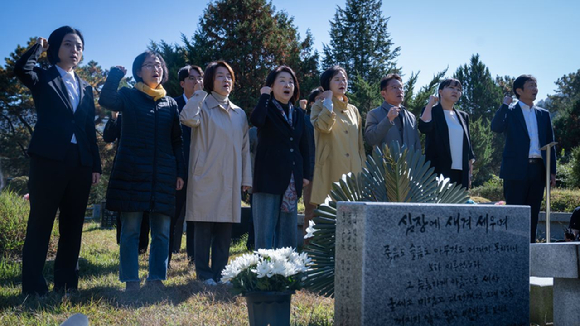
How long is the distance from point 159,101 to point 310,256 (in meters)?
2.05

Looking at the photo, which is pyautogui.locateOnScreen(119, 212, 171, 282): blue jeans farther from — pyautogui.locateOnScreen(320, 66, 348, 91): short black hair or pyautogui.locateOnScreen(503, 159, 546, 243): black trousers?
pyautogui.locateOnScreen(503, 159, 546, 243): black trousers

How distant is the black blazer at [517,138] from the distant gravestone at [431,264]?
2.89 metres

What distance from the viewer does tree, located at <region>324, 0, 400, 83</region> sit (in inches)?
1088

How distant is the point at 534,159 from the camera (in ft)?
19.2

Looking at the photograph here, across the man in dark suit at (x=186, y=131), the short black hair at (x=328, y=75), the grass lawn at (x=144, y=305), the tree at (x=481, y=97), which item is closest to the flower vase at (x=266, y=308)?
the grass lawn at (x=144, y=305)

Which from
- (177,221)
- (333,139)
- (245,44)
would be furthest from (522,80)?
(245,44)

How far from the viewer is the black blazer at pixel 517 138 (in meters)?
5.81

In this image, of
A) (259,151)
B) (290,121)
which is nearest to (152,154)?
(259,151)

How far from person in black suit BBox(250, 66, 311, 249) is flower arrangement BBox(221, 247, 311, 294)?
4.70ft

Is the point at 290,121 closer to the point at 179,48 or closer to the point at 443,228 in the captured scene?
the point at 443,228

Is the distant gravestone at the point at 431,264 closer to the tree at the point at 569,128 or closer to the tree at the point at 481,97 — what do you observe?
the tree at the point at 569,128

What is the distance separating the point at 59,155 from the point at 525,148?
4949mm

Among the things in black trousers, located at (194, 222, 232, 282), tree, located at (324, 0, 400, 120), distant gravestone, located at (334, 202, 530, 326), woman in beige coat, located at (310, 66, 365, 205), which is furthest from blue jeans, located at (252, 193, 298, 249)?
tree, located at (324, 0, 400, 120)

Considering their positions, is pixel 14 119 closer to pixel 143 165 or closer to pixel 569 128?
pixel 143 165
